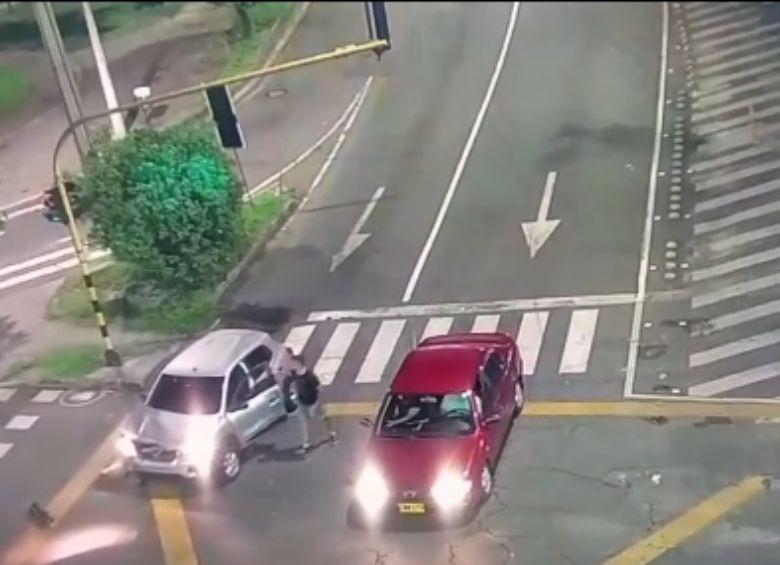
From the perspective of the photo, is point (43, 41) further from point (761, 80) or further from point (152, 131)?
point (761, 80)

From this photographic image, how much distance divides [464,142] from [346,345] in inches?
499

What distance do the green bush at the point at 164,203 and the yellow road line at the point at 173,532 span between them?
7199 mm

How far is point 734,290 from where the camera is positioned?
27969mm

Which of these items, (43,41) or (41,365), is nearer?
(41,365)

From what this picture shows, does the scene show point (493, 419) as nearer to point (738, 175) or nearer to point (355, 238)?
point (738, 175)

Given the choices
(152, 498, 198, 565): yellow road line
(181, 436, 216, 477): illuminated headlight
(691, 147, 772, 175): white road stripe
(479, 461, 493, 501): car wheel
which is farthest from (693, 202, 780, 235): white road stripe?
(152, 498, 198, 565): yellow road line

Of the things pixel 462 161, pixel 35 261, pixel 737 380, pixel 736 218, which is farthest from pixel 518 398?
pixel 462 161

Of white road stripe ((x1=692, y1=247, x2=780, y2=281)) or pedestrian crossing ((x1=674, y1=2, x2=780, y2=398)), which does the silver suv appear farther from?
white road stripe ((x1=692, y1=247, x2=780, y2=281))

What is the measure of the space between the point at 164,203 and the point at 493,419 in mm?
10083

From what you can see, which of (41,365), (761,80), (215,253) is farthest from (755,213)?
(41,365)

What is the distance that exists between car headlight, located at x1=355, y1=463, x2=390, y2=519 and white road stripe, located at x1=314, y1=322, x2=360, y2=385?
5627 millimetres

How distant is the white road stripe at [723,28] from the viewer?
43.5 m

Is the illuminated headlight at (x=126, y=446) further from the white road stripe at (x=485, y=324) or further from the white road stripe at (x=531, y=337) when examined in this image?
the white road stripe at (x=485, y=324)

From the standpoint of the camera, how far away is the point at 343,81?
42.8 metres
